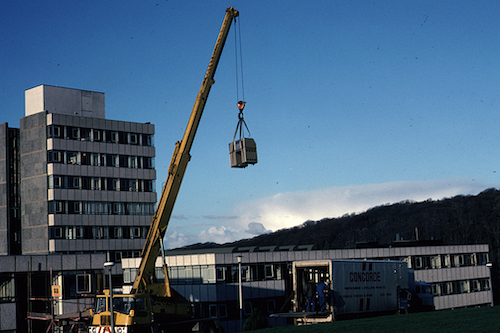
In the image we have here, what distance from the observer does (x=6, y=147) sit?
88.3m

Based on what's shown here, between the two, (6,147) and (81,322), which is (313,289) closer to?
(81,322)

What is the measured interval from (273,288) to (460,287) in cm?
3750

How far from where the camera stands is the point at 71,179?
85.8 meters

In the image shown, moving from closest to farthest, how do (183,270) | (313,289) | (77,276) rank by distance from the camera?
(313,289), (77,276), (183,270)

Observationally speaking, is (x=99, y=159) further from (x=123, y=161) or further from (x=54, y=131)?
(x=54, y=131)

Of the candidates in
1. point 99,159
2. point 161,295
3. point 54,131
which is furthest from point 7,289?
point 99,159

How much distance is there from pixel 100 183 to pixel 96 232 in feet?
22.2

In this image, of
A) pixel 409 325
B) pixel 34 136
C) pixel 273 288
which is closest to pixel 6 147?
pixel 34 136

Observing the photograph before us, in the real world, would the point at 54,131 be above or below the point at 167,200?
above

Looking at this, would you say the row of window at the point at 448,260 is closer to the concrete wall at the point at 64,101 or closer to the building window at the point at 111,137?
the building window at the point at 111,137

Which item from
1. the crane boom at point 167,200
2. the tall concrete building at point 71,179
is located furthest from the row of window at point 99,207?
the crane boom at point 167,200

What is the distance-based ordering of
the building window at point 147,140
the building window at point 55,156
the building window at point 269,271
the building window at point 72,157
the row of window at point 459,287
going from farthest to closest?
the building window at point 147,140 → the row of window at point 459,287 → the building window at point 72,157 → the building window at point 55,156 → the building window at point 269,271

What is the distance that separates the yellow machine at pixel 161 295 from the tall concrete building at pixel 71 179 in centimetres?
4622

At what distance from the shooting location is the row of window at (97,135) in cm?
8450
